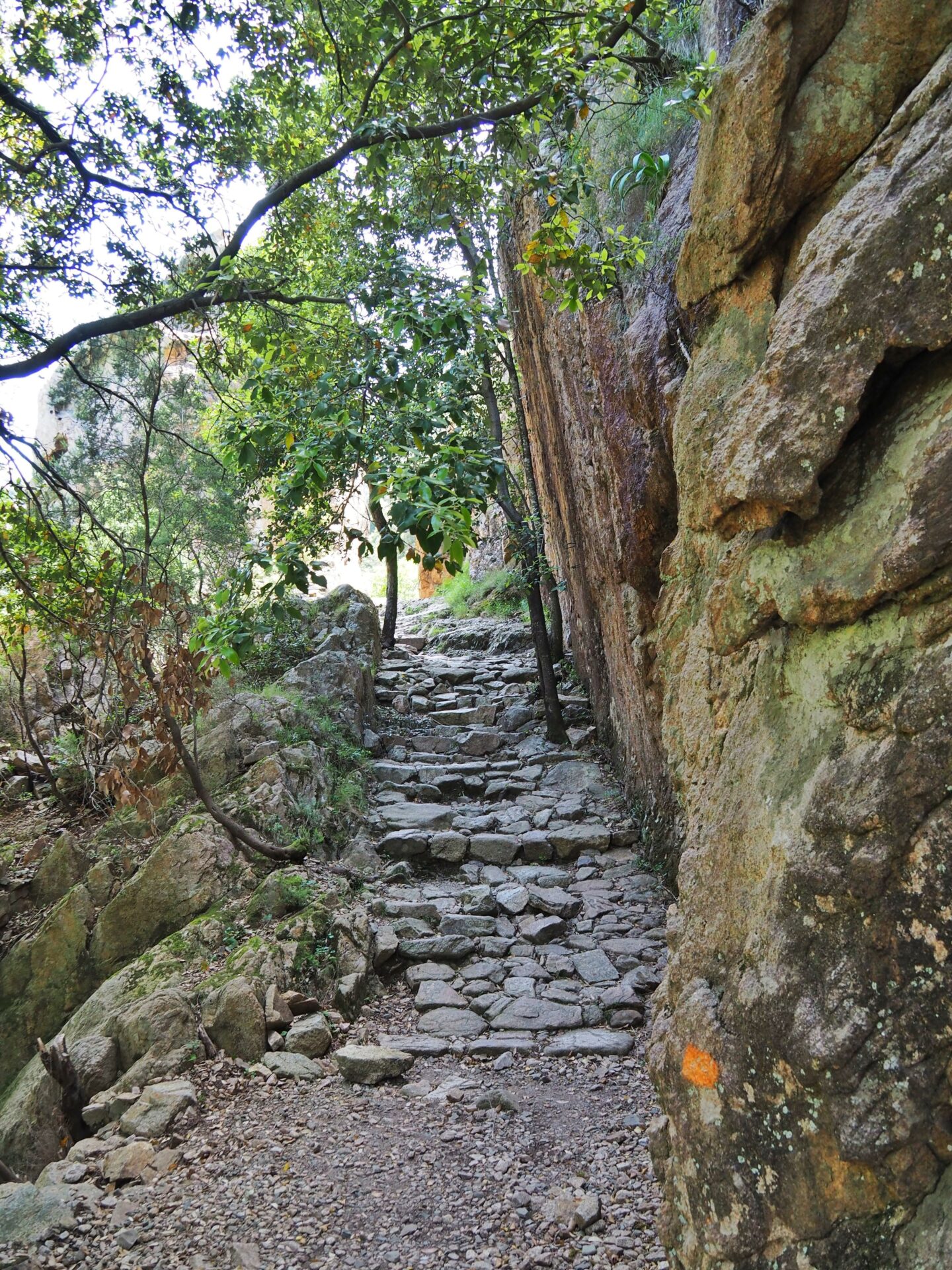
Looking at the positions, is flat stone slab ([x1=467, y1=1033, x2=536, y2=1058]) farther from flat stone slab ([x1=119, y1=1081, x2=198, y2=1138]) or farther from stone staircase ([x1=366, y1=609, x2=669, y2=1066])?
flat stone slab ([x1=119, y1=1081, x2=198, y2=1138])

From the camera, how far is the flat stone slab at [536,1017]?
5.42 m

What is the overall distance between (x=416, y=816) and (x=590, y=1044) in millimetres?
3747

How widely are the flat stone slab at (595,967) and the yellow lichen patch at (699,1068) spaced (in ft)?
11.7

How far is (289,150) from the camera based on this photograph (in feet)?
21.4

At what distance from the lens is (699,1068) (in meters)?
2.49

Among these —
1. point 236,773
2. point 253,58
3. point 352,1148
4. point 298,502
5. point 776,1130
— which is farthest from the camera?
point 236,773

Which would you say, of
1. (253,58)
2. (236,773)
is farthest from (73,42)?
(236,773)

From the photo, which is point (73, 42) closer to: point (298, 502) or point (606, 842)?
point (298, 502)

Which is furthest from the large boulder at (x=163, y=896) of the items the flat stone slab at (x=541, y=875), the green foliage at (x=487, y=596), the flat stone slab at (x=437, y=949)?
the green foliage at (x=487, y=596)

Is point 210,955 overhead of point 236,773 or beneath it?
beneath

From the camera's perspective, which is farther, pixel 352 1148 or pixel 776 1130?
pixel 352 1148

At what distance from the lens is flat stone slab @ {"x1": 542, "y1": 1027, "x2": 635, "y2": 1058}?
507 centimetres

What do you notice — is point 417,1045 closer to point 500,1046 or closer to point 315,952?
point 500,1046

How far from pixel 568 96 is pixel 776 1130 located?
4593 millimetres
